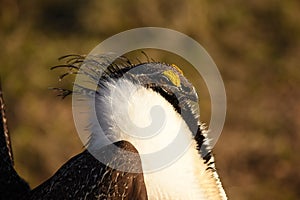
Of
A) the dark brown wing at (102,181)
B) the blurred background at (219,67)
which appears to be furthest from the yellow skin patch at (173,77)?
the blurred background at (219,67)

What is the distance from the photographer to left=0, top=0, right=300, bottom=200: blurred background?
6.32m

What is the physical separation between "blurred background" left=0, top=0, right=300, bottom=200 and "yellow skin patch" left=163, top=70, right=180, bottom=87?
10.7ft

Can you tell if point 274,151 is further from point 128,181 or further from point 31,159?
point 128,181

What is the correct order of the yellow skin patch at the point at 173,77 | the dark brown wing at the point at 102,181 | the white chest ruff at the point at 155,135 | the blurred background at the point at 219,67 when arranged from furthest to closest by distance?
the blurred background at the point at 219,67
the yellow skin patch at the point at 173,77
the white chest ruff at the point at 155,135
the dark brown wing at the point at 102,181

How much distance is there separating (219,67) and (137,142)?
4.03 m

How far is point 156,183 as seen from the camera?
107 inches

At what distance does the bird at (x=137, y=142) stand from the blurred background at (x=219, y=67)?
3.29 metres

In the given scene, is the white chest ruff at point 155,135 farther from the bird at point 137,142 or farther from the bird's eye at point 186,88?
the bird's eye at point 186,88

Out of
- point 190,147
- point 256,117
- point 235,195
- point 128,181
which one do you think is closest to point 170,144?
point 190,147

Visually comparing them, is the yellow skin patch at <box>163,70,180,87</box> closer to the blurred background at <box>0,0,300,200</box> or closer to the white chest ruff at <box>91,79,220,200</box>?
the white chest ruff at <box>91,79,220,200</box>

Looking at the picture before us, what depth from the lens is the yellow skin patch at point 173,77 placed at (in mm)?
2973

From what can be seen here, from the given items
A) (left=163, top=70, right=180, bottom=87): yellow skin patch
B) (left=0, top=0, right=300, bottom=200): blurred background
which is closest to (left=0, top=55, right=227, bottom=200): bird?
(left=163, top=70, right=180, bottom=87): yellow skin patch

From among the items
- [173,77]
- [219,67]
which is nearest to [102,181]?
[173,77]

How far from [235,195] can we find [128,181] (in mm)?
3577
